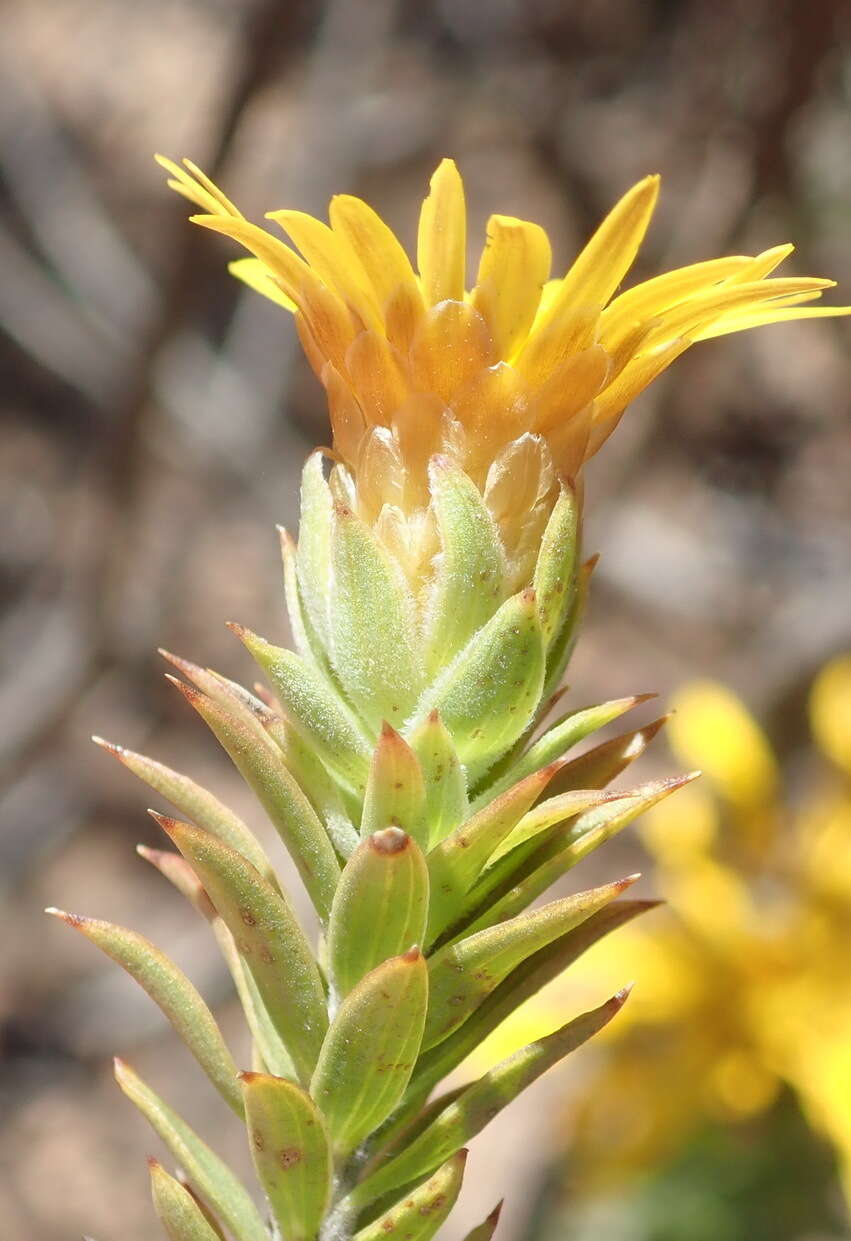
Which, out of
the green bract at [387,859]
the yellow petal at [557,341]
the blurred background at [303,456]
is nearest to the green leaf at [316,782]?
the green bract at [387,859]

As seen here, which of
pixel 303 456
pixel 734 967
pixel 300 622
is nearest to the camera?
pixel 300 622

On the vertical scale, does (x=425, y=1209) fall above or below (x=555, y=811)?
below

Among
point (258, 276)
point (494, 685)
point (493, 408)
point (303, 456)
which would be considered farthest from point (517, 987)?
point (303, 456)

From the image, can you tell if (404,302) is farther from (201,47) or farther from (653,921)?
(201,47)

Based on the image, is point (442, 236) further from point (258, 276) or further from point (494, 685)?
point (494, 685)

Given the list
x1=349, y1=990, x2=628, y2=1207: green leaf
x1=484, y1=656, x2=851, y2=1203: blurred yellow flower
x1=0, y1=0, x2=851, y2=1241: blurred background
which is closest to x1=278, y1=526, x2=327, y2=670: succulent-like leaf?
x1=349, y1=990, x2=628, y2=1207: green leaf

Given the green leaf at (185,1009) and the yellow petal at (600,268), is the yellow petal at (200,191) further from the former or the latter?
the green leaf at (185,1009)
